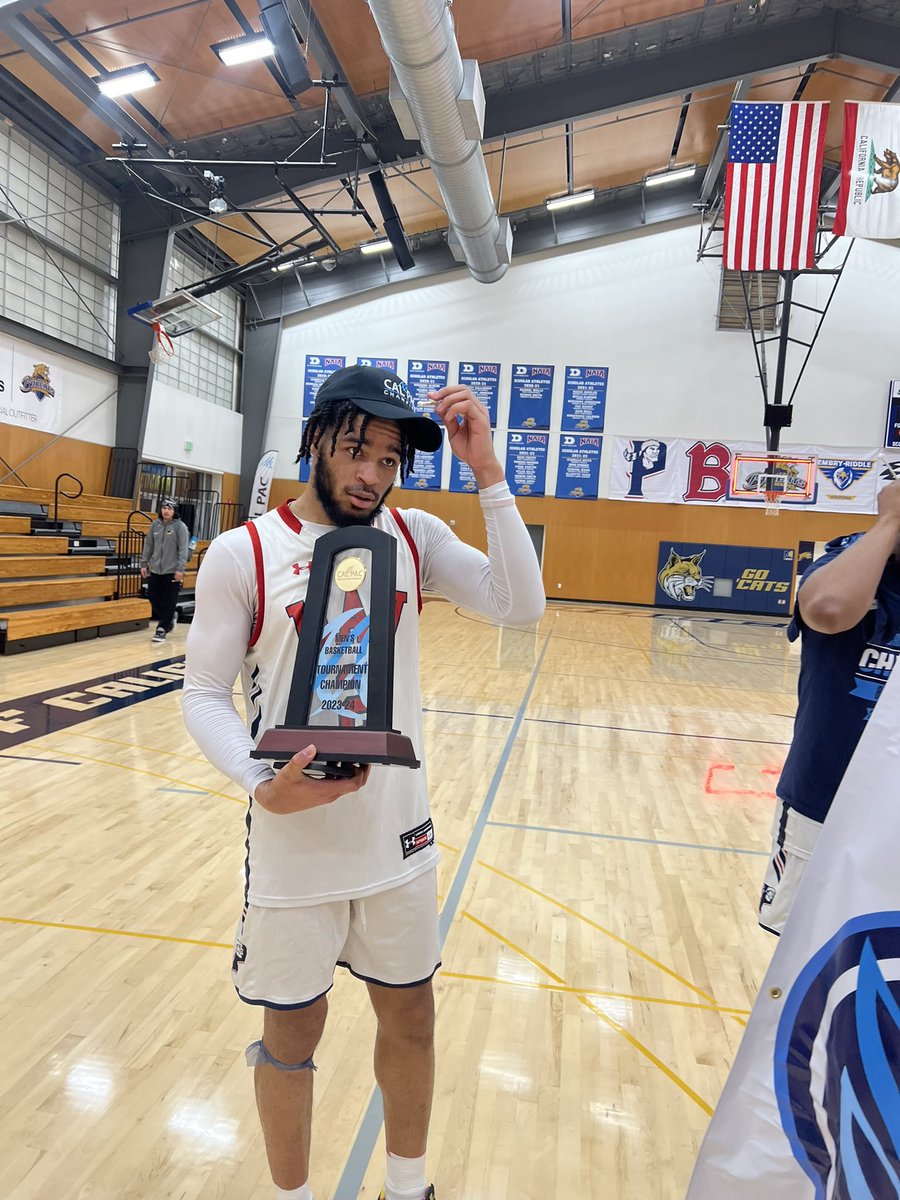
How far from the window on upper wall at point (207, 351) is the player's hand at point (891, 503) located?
13.8m

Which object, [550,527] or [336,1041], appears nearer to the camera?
[336,1041]

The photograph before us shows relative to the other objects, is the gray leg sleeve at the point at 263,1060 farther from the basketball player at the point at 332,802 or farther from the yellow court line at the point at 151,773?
the yellow court line at the point at 151,773

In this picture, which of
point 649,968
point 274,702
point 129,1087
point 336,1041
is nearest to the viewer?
point 274,702

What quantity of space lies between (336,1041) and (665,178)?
54.7 feet

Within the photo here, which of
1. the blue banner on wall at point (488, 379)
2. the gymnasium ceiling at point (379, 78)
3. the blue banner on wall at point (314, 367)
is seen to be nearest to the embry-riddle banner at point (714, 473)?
the blue banner on wall at point (488, 379)

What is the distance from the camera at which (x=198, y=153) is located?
11.5m

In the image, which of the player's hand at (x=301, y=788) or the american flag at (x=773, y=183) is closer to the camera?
the player's hand at (x=301, y=788)

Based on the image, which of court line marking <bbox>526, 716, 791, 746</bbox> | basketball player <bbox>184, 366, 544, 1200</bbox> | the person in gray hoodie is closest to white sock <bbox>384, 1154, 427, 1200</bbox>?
basketball player <bbox>184, 366, 544, 1200</bbox>

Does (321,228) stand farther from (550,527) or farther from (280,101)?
(550,527)

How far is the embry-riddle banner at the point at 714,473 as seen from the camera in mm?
15523

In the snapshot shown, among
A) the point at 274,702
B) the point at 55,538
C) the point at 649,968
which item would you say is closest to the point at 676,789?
the point at 649,968

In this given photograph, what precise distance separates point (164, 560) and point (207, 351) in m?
8.37

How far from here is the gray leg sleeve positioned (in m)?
1.29

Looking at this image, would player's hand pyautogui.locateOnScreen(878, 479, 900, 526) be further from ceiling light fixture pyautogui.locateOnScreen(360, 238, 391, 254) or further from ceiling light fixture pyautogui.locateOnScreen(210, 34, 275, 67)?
ceiling light fixture pyautogui.locateOnScreen(360, 238, 391, 254)
